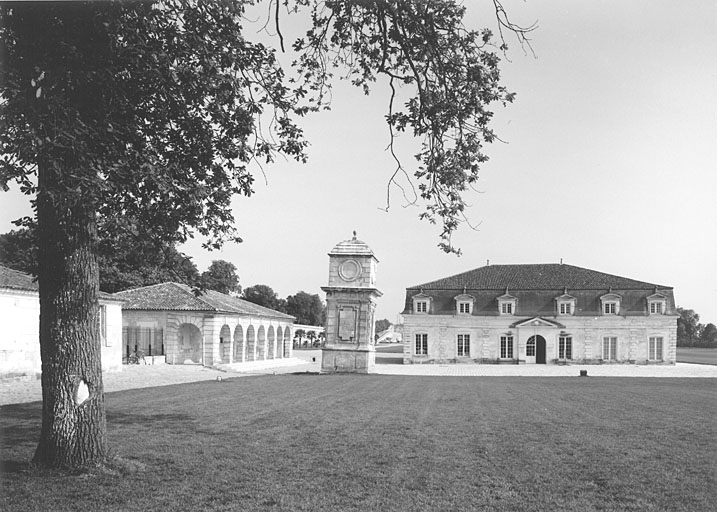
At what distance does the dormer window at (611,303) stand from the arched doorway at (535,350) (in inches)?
192

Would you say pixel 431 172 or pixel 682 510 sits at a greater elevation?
pixel 431 172

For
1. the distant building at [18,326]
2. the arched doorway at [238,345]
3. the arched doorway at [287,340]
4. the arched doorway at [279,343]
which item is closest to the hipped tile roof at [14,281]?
the distant building at [18,326]

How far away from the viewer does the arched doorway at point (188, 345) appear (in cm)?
3441

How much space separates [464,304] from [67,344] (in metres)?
44.2

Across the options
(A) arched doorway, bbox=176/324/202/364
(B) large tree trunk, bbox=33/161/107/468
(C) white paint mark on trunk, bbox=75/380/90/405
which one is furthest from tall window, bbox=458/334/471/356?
(C) white paint mark on trunk, bbox=75/380/90/405

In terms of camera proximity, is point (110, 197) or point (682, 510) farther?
point (110, 197)

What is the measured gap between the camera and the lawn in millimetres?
6453

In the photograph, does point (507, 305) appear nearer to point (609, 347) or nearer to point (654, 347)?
point (609, 347)

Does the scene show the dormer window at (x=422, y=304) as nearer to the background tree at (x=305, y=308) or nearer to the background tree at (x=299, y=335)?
the background tree at (x=299, y=335)

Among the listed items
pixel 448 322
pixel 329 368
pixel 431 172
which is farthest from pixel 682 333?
pixel 431 172

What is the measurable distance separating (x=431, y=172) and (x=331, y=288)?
75.5ft

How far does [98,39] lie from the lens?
696 centimetres

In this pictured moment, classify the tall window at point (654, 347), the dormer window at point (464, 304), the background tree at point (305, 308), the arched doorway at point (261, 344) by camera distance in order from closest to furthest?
the arched doorway at point (261, 344)
the tall window at point (654, 347)
the dormer window at point (464, 304)
the background tree at point (305, 308)

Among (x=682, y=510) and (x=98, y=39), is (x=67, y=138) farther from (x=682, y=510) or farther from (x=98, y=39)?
(x=682, y=510)
